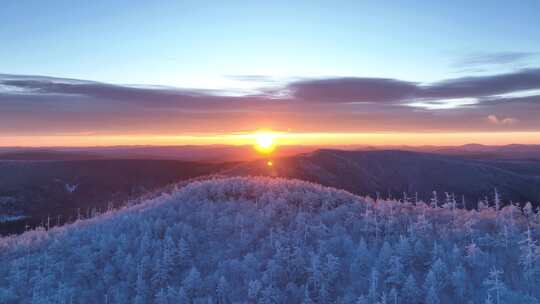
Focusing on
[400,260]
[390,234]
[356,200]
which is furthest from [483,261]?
[356,200]

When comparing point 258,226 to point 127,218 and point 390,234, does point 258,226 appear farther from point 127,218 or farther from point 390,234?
point 127,218

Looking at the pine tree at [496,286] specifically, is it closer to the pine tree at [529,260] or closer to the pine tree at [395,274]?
the pine tree at [529,260]

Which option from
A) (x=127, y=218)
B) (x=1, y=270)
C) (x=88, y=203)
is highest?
(x=127, y=218)

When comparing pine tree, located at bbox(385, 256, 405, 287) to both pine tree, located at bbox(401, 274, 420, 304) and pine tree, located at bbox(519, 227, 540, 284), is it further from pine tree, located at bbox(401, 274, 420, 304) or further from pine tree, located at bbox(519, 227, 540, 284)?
pine tree, located at bbox(519, 227, 540, 284)

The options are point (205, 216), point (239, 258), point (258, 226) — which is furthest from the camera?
point (205, 216)

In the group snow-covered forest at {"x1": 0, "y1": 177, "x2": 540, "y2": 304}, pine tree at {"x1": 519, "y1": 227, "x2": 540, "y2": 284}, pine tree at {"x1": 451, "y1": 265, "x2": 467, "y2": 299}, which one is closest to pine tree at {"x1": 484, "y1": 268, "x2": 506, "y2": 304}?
snow-covered forest at {"x1": 0, "y1": 177, "x2": 540, "y2": 304}

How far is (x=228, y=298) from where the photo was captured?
63.3 ft

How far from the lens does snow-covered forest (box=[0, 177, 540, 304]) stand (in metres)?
18.4

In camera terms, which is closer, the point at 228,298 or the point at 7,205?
the point at 228,298

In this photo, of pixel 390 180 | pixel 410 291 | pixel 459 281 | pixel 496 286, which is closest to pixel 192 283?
pixel 410 291

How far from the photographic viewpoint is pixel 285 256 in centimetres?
2147

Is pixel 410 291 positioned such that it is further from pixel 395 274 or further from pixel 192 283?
pixel 192 283

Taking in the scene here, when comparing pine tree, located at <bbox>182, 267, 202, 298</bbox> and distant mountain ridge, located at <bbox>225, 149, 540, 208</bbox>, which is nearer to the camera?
pine tree, located at <bbox>182, 267, 202, 298</bbox>

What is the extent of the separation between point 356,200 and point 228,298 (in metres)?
14.0
